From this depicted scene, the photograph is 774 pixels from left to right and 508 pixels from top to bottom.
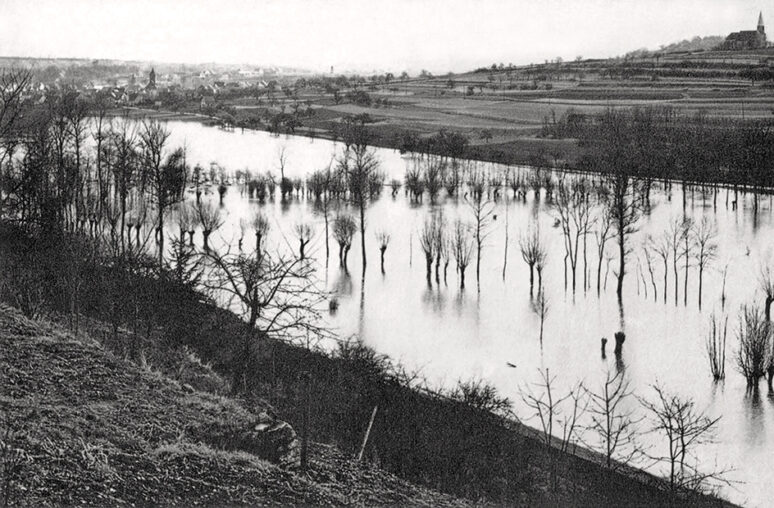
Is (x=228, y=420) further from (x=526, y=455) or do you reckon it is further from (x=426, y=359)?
(x=426, y=359)

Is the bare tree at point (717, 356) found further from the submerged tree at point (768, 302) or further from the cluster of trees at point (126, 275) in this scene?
the cluster of trees at point (126, 275)

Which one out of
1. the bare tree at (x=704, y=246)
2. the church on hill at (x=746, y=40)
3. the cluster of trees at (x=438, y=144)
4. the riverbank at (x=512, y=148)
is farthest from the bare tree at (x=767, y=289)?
the church on hill at (x=746, y=40)

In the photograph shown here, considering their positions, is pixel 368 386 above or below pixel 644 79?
below

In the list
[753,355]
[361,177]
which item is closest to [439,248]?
[361,177]

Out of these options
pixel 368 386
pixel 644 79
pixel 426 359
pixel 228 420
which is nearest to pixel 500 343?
pixel 426 359

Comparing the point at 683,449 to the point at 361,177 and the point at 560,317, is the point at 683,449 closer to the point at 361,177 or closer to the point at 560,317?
the point at 560,317

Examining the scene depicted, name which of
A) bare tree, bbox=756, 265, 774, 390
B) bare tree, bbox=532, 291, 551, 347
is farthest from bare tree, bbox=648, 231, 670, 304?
bare tree, bbox=532, 291, 551, 347

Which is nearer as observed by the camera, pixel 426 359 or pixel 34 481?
pixel 34 481
